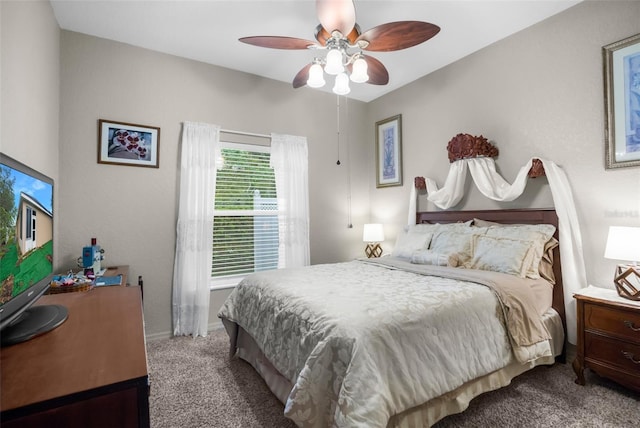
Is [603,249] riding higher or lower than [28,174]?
lower

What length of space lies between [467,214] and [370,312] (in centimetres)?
212

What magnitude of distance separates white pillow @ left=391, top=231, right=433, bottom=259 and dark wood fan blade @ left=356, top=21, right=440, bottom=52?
1.77m

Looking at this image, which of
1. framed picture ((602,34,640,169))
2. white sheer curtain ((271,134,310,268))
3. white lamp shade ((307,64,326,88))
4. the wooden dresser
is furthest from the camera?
white sheer curtain ((271,134,310,268))

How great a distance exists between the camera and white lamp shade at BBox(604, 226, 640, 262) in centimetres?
192

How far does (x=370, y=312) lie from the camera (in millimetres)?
1574

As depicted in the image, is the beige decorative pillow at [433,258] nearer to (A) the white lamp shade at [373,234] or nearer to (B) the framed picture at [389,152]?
(A) the white lamp shade at [373,234]

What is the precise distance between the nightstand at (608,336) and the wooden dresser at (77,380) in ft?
8.50

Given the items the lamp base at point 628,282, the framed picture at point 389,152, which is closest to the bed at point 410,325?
the lamp base at point 628,282

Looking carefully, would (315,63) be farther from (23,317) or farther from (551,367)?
(551,367)

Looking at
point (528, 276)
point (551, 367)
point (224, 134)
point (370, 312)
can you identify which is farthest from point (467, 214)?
point (224, 134)

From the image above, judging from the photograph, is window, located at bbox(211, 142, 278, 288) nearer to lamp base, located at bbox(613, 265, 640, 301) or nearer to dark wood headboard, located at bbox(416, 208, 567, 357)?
dark wood headboard, located at bbox(416, 208, 567, 357)

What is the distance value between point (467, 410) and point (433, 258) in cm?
120

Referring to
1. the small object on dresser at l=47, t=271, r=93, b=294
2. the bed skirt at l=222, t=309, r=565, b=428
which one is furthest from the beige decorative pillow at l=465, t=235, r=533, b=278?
the small object on dresser at l=47, t=271, r=93, b=294

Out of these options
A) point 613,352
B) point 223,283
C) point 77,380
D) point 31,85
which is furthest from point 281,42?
point 613,352
